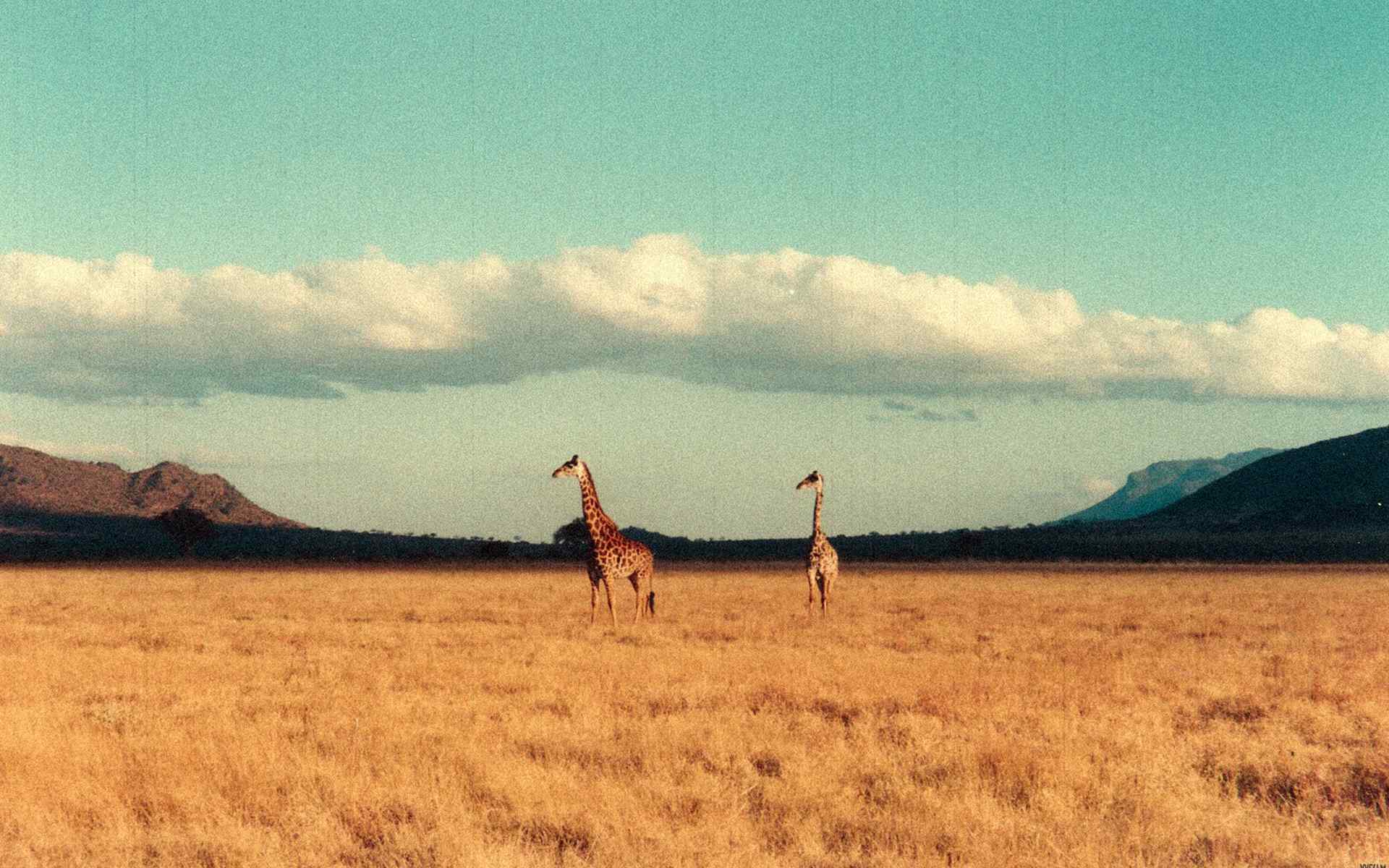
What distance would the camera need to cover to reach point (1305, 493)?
146125mm

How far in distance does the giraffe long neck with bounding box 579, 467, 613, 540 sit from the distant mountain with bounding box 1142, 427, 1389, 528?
114060 millimetres

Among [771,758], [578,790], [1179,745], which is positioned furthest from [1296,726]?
[578,790]

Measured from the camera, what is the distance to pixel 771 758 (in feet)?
37.1

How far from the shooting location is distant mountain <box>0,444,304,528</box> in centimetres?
15588

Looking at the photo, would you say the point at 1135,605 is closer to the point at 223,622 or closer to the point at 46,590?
the point at 223,622

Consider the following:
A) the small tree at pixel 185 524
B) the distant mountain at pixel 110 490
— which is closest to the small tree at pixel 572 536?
the small tree at pixel 185 524

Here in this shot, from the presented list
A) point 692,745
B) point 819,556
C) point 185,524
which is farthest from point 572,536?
point 692,745

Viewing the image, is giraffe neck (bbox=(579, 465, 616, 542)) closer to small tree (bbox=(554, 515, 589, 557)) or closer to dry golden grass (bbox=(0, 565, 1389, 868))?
dry golden grass (bbox=(0, 565, 1389, 868))

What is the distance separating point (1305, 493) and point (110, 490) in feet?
512

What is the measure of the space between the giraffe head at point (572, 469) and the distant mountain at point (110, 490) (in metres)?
134

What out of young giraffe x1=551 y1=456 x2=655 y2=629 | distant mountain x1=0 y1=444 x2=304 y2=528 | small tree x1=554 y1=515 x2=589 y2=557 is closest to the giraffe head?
young giraffe x1=551 y1=456 x2=655 y2=629

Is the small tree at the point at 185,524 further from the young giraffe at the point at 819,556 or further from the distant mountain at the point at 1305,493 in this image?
the distant mountain at the point at 1305,493

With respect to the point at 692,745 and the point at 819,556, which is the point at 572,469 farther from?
the point at 692,745

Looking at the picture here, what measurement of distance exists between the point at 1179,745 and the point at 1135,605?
74.5 feet
